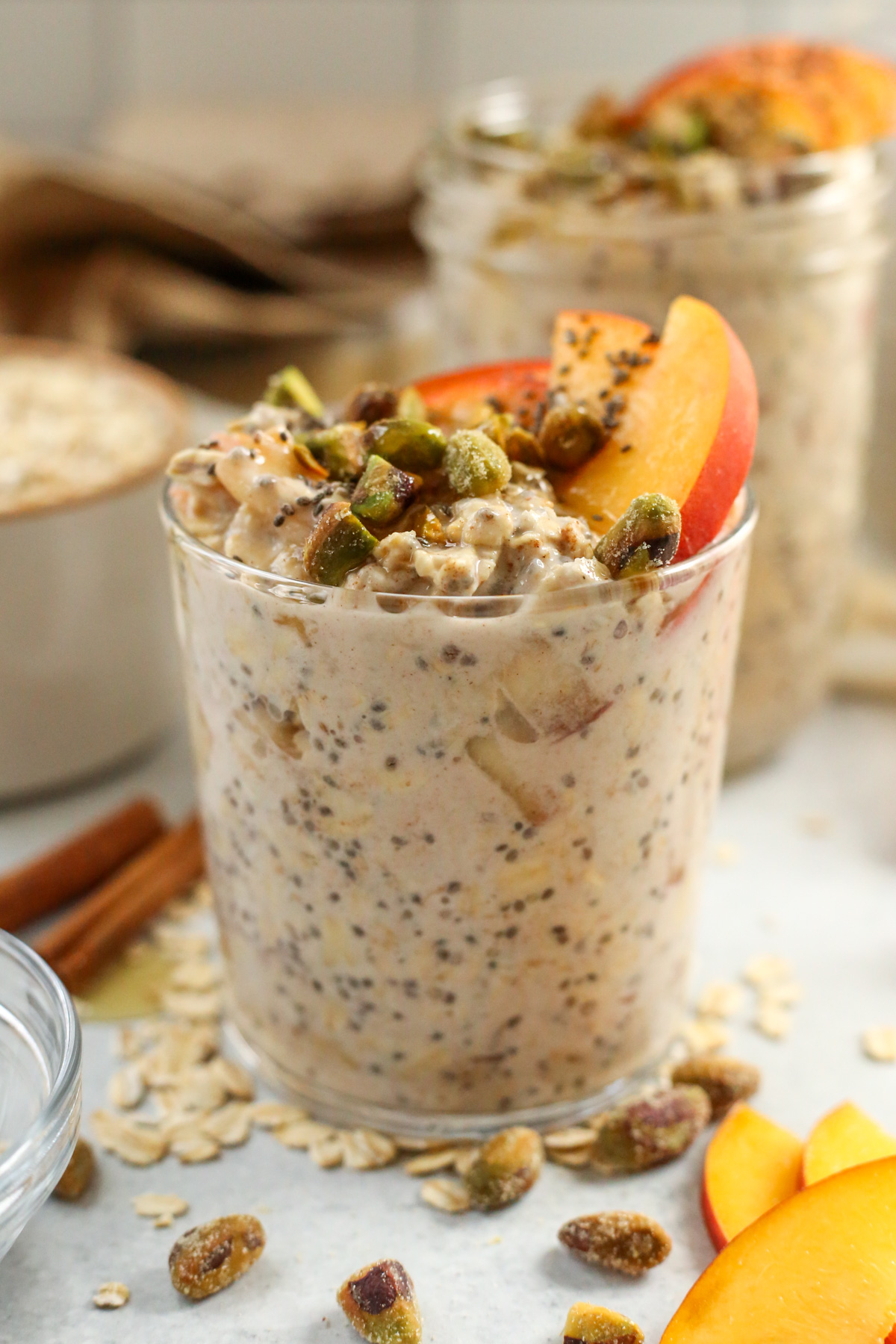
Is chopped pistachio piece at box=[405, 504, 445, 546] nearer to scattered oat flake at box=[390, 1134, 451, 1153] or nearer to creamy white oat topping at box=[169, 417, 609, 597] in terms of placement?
creamy white oat topping at box=[169, 417, 609, 597]

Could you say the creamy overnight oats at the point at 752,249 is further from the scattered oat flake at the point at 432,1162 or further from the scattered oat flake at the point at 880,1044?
the scattered oat flake at the point at 432,1162

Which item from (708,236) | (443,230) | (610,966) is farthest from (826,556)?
(610,966)

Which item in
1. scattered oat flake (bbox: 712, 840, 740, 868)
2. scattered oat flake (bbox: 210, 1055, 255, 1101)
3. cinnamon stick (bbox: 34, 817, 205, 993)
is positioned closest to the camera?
scattered oat flake (bbox: 210, 1055, 255, 1101)

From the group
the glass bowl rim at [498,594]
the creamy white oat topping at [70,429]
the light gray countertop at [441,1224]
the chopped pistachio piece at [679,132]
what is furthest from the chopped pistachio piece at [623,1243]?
the chopped pistachio piece at [679,132]

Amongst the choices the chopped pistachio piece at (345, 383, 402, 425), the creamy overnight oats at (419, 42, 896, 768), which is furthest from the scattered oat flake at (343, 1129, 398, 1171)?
the creamy overnight oats at (419, 42, 896, 768)

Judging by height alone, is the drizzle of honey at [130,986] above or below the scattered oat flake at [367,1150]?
below

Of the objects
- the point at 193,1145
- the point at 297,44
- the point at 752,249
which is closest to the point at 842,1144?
the point at 193,1145

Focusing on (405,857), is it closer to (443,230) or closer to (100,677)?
(100,677)
